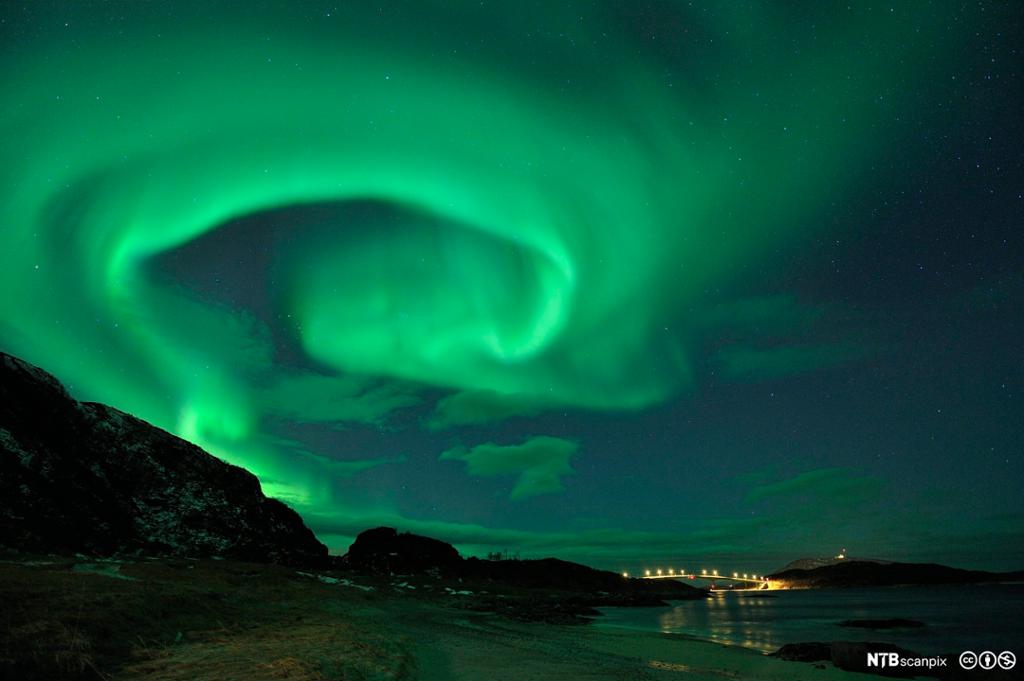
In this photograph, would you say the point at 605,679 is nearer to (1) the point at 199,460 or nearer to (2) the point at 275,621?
(2) the point at 275,621

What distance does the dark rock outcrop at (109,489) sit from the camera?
73812 millimetres

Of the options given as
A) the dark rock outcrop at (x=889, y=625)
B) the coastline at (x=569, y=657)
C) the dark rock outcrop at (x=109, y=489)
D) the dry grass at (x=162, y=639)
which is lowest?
the dark rock outcrop at (x=889, y=625)

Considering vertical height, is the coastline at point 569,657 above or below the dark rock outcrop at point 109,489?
below

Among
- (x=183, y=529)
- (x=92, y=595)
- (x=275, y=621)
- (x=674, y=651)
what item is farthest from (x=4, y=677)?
(x=183, y=529)


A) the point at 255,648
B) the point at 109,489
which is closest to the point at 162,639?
the point at 255,648

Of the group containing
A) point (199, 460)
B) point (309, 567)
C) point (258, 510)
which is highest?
point (199, 460)

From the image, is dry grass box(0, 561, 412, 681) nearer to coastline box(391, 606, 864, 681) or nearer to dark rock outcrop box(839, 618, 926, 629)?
coastline box(391, 606, 864, 681)

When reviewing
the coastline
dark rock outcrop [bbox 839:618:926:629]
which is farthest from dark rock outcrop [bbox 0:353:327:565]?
dark rock outcrop [bbox 839:618:926:629]

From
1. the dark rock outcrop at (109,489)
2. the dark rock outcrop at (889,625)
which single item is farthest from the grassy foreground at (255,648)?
the dark rock outcrop at (109,489)

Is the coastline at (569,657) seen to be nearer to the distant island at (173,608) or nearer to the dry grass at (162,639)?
the distant island at (173,608)

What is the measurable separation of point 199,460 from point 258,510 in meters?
17.6

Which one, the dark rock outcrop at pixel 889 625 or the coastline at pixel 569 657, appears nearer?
the coastline at pixel 569 657

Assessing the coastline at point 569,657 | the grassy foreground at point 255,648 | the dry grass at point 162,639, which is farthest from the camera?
the coastline at point 569,657

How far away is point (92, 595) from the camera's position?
71.4ft
